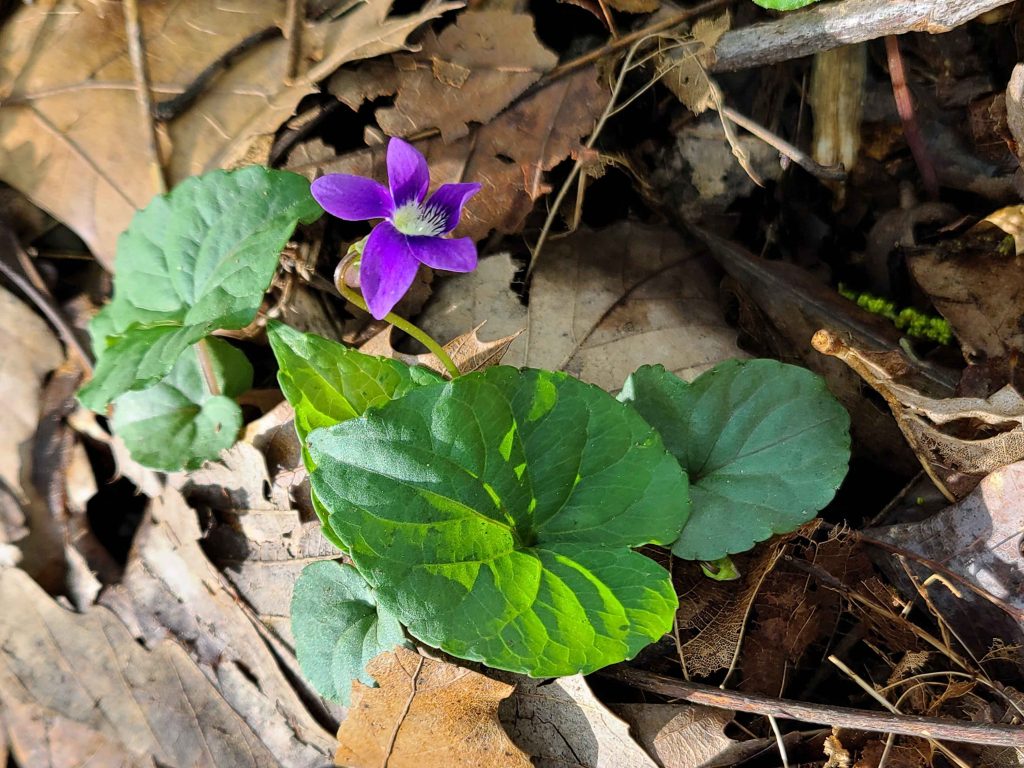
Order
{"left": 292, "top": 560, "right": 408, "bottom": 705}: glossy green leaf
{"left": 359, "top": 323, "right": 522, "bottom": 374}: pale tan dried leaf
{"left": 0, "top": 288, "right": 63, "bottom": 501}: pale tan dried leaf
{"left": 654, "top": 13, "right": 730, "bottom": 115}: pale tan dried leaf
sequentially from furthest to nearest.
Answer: {"left": 0, "top": 288, "right": 63, "bottom": 501}: pale tan dried leaf
{"left": 654, "top": 13, "right": 730, "bottom": 115}: pale tan dried leaf
{"left": 359, "top": 323, "right": 522, "bottom": 374}: pale tan dried leaf
{"left": 292, "top": 560, "right": 408, "bottom": 705}: glossy green leaf

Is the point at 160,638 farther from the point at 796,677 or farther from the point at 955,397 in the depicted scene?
the point at 955,397

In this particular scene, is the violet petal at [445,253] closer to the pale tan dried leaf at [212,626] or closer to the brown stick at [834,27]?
the brown stick at [834,27]

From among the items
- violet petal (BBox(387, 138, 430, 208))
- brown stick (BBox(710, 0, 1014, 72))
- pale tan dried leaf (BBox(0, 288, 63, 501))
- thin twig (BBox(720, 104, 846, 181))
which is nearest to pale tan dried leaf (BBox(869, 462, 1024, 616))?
thin twig (BBox(720, 104, 846, 181))

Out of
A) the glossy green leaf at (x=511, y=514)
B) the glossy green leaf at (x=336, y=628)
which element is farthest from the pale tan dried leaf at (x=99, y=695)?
the glossy green leaf at (x=511, y=514)

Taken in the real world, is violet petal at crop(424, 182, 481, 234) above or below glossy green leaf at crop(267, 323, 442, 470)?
above

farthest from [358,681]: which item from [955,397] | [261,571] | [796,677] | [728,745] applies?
[955,397]

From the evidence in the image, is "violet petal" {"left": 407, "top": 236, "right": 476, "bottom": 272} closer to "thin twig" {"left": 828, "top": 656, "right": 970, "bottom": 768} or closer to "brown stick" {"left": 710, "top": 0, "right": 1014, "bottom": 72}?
"brown stick" {"left": 710, "top": 0, "right": 1014, "bottom": 72}
